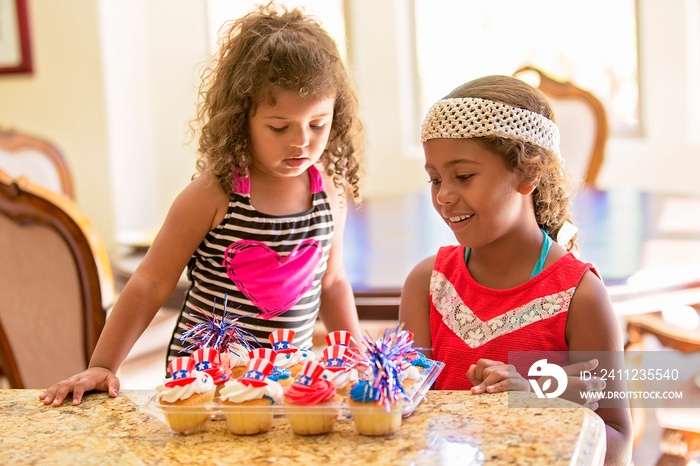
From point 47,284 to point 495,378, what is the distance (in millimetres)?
1176

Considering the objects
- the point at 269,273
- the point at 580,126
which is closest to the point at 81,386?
the point at 269,273

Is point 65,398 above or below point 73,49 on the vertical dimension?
below

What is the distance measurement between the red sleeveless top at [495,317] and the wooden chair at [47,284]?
2.62 feet

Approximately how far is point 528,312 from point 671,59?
348 cm

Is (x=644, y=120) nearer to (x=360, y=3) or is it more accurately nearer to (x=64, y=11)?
(x=360, y=3)

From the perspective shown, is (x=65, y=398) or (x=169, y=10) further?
(x=169, y=10)

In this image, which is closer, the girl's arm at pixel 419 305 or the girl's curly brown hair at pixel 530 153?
the girl's curly brown hair at pixel 530 153

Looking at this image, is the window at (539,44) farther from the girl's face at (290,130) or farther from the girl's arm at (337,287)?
the girl's face at (290,130)

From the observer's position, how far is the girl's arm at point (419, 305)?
1400 millimetres

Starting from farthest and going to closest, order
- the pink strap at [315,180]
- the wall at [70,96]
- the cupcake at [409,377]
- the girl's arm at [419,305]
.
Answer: the wall at [70,96] → the pink strap at [315,180] → the girl's arm at [419,305] → the cupcake at [409,377]

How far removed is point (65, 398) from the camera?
43.5 inches

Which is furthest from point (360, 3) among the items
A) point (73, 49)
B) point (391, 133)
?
point (73, 49)

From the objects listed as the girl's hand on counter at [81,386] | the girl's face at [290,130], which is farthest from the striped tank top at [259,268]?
the girl's hand on counter at [81,386]

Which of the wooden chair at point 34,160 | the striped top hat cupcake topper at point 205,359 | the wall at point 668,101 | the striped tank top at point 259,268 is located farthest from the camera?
the wall at point 668,101
